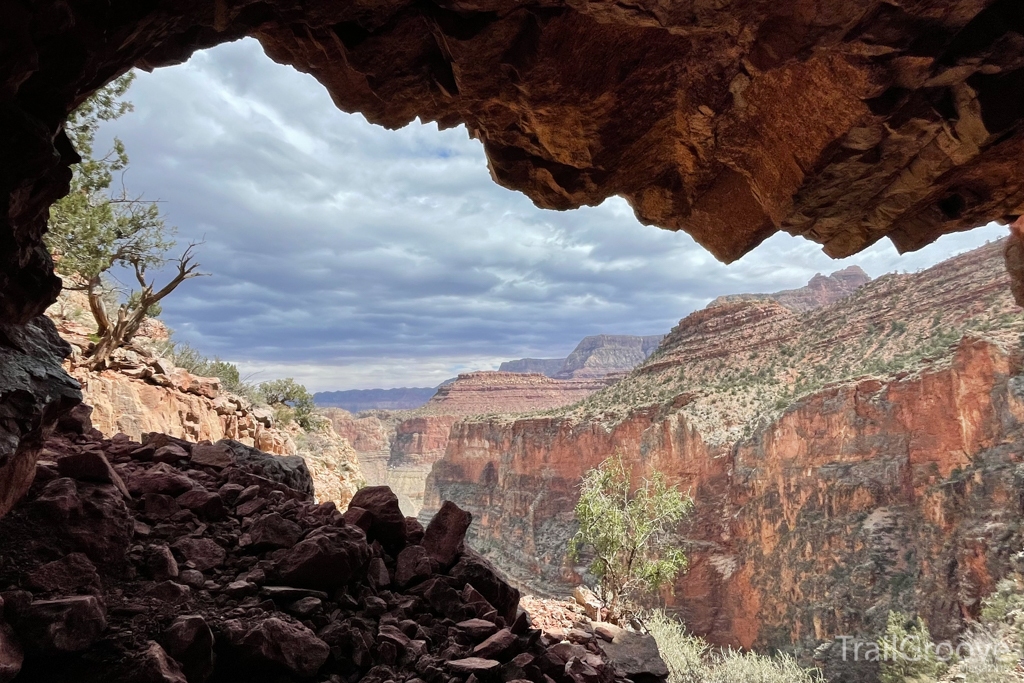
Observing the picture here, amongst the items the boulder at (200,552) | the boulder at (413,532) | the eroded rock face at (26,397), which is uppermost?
the eroded rock face at (26,397)

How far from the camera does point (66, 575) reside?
2.86 meters

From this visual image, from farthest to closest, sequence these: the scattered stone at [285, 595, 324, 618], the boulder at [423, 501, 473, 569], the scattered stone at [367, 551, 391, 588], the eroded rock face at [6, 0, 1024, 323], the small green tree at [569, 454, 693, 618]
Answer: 1. the small green tree at [569, 454, 693, 618]
2. the boulder at [423, 501, 473, 569]
3. the scattered stone at [367, 551, 391, 588]
4. the scattered stone at [285, 595, 324, 618]
5. the eroded rock face at [6, 0, 1024, 323]

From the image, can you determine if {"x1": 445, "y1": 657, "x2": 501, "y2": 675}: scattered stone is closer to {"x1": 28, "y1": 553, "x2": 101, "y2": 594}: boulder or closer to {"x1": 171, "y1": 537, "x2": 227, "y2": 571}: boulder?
{"x1": 171, "y1": 537, "x2": 227, "y2": 571}: boulder

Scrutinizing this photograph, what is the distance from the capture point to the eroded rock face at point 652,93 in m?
3.00

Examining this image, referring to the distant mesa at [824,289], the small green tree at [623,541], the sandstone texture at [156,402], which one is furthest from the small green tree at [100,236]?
the distant mesa at [824,289]

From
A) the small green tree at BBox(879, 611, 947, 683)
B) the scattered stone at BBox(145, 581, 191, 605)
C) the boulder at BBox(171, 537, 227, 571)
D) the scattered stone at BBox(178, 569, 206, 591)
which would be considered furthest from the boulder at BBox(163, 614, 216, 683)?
the small green tree at BBox(879, 611, 947, 683)

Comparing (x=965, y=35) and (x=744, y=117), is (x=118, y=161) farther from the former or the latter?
(x=965, y=35)

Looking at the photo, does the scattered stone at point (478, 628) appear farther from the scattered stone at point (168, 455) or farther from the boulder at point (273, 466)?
the scattered stone at point (168, 455)

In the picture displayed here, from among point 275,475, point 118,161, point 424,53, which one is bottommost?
point 275,475

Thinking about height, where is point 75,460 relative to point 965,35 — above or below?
below

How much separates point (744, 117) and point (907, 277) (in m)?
44.0

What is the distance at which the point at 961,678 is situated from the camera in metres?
16.5

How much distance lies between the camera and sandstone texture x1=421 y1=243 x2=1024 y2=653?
25.5m

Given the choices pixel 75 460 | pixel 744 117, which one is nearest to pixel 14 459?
pixel 75 460
